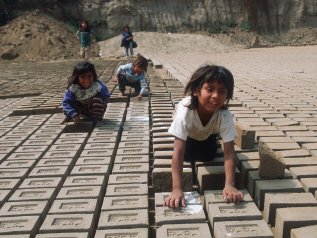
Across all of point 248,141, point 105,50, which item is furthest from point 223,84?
point 105,50

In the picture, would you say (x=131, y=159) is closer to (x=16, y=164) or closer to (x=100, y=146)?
(x=100, y=146)

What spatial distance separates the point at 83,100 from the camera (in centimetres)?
494

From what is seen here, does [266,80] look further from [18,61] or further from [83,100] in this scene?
[18,61]

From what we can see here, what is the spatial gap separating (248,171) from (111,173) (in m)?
1.06

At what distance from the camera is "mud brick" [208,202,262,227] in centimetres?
242

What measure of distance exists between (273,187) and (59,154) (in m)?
1.98

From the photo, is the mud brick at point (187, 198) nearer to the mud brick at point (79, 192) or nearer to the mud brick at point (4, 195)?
the mud brick at point (79, 192)

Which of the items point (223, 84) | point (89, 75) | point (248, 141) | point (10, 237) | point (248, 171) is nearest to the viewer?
point (10, 237)

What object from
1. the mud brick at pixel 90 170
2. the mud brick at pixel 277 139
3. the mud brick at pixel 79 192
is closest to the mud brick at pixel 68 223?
the mud brick at pixel 79 192

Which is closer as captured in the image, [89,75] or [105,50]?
[89,75]

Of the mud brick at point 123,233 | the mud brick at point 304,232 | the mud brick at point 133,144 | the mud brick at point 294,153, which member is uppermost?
the mud brick at point 294,153

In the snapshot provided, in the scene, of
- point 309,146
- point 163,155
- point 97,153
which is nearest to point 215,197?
point 163,155

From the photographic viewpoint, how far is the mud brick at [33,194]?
2.88 m

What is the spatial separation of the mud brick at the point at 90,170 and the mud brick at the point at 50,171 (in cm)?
7
